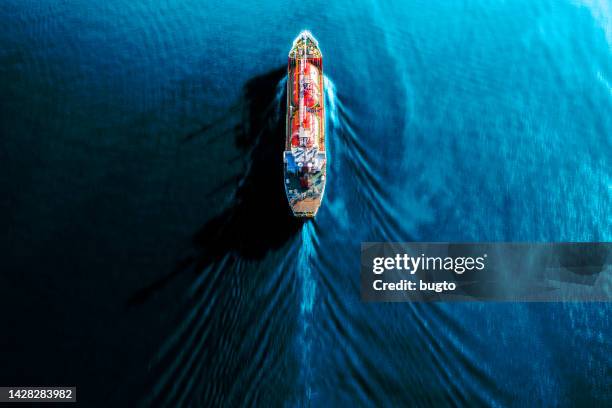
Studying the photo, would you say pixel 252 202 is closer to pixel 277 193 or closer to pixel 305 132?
pixel 277 193

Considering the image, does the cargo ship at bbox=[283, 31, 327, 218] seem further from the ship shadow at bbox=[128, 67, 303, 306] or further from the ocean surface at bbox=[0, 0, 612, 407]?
the ocean surface at bbox=[0, 0, 612, 407]

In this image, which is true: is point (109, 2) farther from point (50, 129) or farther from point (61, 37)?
point (50, 129)

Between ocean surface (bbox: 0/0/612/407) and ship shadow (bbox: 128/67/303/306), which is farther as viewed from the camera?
ship shadow (bbox: 128/67/303/306)

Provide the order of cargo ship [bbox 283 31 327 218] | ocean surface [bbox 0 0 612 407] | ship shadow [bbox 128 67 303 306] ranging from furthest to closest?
1. cargo ship [bbox 283 31 327 218]
2. ship shadow [bbox 128 67 303 306]
3. ocean surface [bbox 0 0 612 407]

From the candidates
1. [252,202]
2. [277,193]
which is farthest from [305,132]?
[252,202]

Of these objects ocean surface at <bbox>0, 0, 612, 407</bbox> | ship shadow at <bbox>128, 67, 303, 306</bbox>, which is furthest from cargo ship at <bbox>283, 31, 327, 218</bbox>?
ocean surface at <bbox>0, 0, 612, 407</bbox>

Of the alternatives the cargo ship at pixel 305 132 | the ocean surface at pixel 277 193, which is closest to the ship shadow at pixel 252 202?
the ocean surface at pixel 277 193
